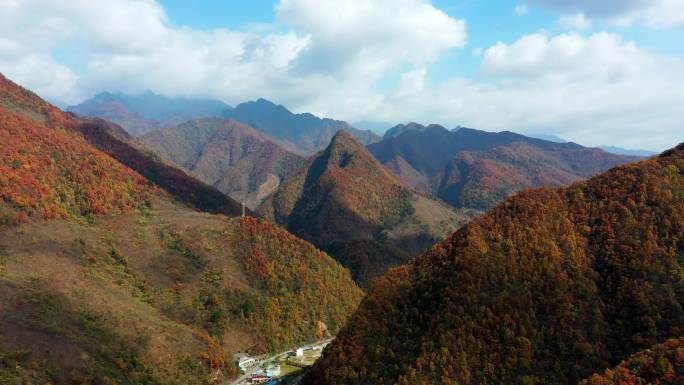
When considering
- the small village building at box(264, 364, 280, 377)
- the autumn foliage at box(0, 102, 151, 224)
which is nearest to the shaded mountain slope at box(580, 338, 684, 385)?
the small village building at box(264, 364, 280, 377)

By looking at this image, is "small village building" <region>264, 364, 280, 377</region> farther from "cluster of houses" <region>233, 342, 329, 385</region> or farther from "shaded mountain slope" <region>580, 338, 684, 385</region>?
"shaded mountain slope" <region>580, 338, 684, 385</region>

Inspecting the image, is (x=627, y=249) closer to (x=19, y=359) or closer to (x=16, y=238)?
(x=19, y=359)

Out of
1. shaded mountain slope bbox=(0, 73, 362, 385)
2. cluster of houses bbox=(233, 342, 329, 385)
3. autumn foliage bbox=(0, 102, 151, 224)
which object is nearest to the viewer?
shaded mountain slope bbox=(0, 73, 362, 385)

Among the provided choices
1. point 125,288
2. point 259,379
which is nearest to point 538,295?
point 259,379

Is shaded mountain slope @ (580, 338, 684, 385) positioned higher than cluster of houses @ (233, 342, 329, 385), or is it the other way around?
shaded mountain slope @ (580, 338, 684, 385)

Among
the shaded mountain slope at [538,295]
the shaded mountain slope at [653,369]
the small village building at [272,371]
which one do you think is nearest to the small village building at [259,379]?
the small village building at [272,371]

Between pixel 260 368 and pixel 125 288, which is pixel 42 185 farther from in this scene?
pixel 260 368

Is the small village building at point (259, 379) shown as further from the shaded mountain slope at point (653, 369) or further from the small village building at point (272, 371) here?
the shaded mountain slope at point (653, 369)
